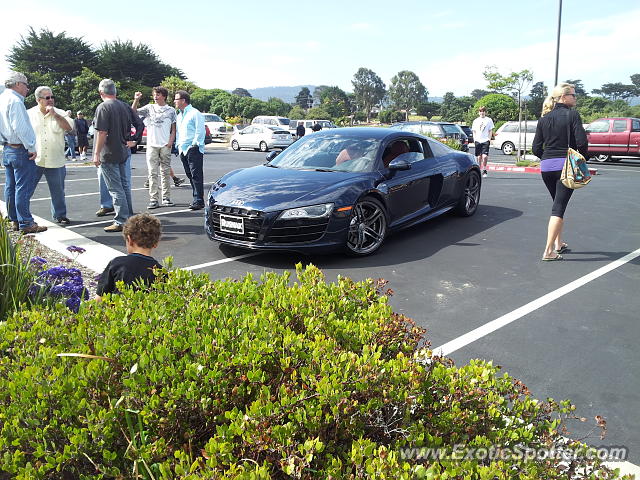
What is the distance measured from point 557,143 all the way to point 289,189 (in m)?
3.14

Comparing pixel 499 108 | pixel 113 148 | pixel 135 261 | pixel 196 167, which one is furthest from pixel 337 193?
pixel 499 108

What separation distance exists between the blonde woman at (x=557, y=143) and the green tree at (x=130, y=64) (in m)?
57.0

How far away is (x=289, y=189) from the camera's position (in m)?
6.38

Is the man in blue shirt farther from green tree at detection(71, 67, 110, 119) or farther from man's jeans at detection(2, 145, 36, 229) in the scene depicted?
green tree at detection(71, 67, 110, 119)

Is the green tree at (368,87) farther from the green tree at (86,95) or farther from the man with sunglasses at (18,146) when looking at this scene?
the man with sunglasses at (18,146)

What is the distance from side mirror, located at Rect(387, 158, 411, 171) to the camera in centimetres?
702

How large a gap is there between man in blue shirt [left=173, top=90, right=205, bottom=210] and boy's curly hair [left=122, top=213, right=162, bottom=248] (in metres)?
5.84

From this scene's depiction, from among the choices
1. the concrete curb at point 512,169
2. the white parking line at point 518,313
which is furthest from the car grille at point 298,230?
the concrete curb at point 512,169

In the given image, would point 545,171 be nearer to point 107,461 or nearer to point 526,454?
point 526,454

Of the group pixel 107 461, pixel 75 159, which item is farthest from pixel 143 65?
pixel 107 461

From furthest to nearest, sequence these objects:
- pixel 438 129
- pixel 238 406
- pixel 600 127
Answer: pixel 438 129 → pixel 600 127 → pixel 238 406

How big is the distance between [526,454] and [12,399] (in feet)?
5.44

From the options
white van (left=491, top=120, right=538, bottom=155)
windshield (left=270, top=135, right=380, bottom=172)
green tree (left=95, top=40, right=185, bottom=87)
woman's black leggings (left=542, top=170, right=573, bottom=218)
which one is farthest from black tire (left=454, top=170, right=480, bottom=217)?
green tree (left=95, top=40, right=185, bottom=87)

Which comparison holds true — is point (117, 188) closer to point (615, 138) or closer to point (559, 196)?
point (559, 196)
